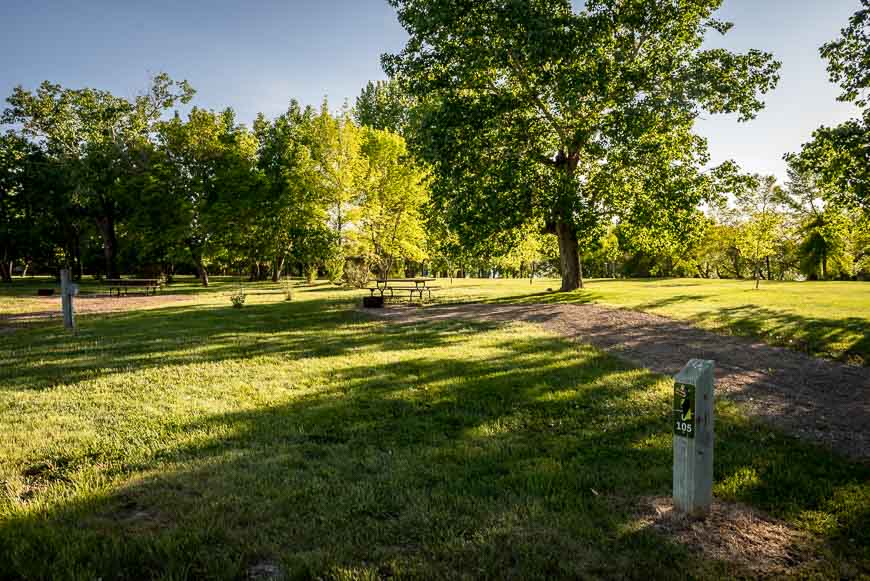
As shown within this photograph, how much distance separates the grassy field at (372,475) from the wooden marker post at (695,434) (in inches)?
17.7

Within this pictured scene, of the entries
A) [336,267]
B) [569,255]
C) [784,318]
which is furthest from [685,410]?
[336,267]

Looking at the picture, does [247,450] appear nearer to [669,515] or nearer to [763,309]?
[669,515]

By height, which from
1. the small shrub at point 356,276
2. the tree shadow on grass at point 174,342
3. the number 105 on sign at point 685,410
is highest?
the small shrub at point 356,276

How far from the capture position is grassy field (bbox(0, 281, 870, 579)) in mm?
3092

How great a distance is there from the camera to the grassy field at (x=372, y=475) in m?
3.09

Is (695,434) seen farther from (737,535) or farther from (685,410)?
(737,535)

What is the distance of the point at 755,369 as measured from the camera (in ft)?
28.7

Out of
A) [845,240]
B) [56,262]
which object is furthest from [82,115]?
[845,240]

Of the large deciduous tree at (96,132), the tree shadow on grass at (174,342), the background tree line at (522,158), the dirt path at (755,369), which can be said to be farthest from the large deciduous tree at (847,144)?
the large deciduous tree at (96,132)

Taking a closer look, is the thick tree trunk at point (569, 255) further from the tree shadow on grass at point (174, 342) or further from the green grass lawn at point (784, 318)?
the tree shadow on grass at point (174, 342)

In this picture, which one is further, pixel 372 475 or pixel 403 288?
pixel 403 288

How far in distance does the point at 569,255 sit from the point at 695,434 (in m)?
21.4

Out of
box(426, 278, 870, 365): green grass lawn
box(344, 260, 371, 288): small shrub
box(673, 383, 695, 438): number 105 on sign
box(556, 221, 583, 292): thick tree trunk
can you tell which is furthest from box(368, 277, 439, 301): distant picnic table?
box(673, 383, 695, 438): number 105 on sign

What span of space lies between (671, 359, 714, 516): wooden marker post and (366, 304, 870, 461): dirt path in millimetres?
2735
